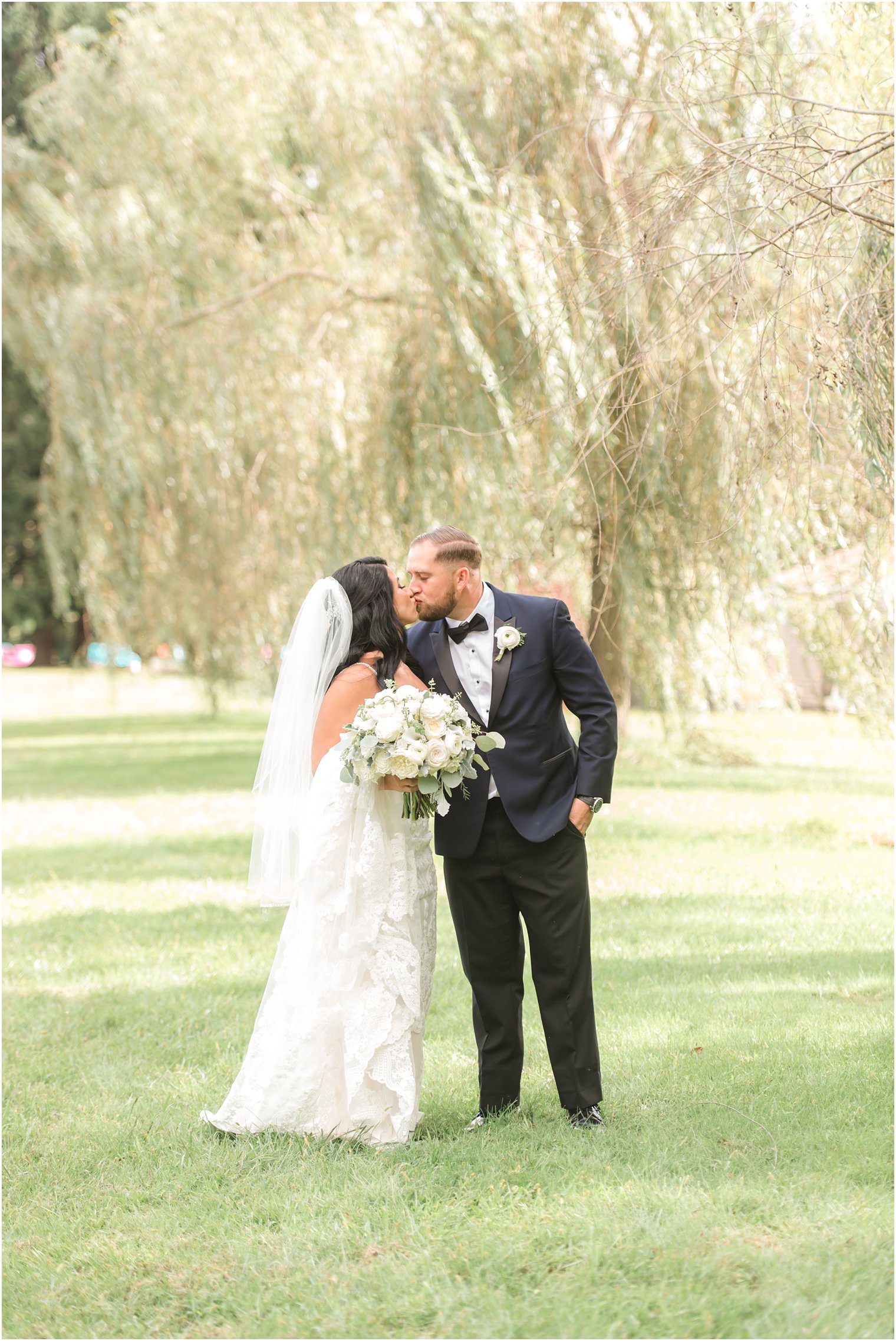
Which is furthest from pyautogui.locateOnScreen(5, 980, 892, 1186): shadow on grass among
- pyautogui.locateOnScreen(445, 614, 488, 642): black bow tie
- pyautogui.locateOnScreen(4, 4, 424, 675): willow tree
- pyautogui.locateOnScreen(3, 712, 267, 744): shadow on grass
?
pyautogui.locateOnScreen(3, 712, 267, 744): shadow on grass

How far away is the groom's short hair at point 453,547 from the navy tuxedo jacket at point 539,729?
20cm

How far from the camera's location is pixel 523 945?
4.25 meters

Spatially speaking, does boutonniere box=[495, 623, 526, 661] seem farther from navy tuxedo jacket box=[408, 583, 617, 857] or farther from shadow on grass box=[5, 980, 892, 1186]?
shadow on grass box=[5, 980, 892, 1186]

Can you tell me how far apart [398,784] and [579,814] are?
22.8 inches

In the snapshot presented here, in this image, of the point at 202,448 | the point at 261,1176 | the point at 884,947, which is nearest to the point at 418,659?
the point at 261,1176

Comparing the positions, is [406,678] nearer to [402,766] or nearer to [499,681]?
[499,681]

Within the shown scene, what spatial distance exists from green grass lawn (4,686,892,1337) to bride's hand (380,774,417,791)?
1087 millimetres

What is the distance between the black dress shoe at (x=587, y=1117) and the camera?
4102mm

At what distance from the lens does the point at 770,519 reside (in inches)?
317

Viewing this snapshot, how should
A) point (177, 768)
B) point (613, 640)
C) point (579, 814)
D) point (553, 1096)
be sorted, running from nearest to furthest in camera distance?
point (579, 814)
point (553, 1096)
point (613, 640)
point (177, 768)

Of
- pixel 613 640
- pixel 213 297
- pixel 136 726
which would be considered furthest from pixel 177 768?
pixel 613 640

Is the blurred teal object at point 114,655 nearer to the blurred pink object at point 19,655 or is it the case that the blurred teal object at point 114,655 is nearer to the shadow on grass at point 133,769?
the shadow on grass at point 133,769

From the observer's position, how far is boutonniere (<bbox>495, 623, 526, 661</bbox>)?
412cm

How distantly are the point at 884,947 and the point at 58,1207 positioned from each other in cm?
430
